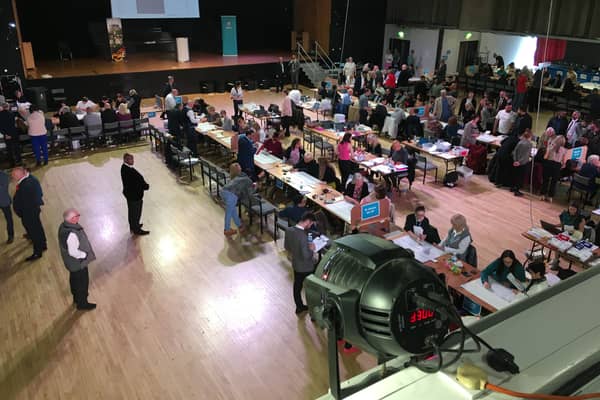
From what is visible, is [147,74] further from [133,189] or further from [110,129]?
[133,189]

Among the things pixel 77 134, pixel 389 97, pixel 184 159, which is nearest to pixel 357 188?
pixel 184 159

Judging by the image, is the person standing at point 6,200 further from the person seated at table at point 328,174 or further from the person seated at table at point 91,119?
the person seated at table at point 328,174

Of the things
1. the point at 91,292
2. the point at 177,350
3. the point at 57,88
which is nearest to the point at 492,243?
the point at 177,350

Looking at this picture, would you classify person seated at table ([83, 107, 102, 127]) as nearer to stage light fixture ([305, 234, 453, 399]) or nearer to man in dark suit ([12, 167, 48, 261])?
man in dark suit ([12, 167, 48, 261])

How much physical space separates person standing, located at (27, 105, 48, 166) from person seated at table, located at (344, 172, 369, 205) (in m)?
7.26

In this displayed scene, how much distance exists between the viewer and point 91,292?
270 inches

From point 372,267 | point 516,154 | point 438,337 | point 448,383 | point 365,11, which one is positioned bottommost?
point 516,154

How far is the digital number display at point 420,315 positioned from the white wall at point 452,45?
21.6m

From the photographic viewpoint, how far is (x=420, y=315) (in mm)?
1287

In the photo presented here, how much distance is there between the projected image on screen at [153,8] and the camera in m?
17.8

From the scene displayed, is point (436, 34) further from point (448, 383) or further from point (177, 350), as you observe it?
point (448, 383)

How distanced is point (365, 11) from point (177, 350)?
62.5ft

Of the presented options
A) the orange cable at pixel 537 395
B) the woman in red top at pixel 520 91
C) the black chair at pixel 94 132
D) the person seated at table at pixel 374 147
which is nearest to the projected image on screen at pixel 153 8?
the black chair at pixel 94 132

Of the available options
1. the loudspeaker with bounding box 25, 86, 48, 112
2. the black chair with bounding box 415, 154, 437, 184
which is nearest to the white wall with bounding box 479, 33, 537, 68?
the black chair with bounding box 415, 154, 437, 184
